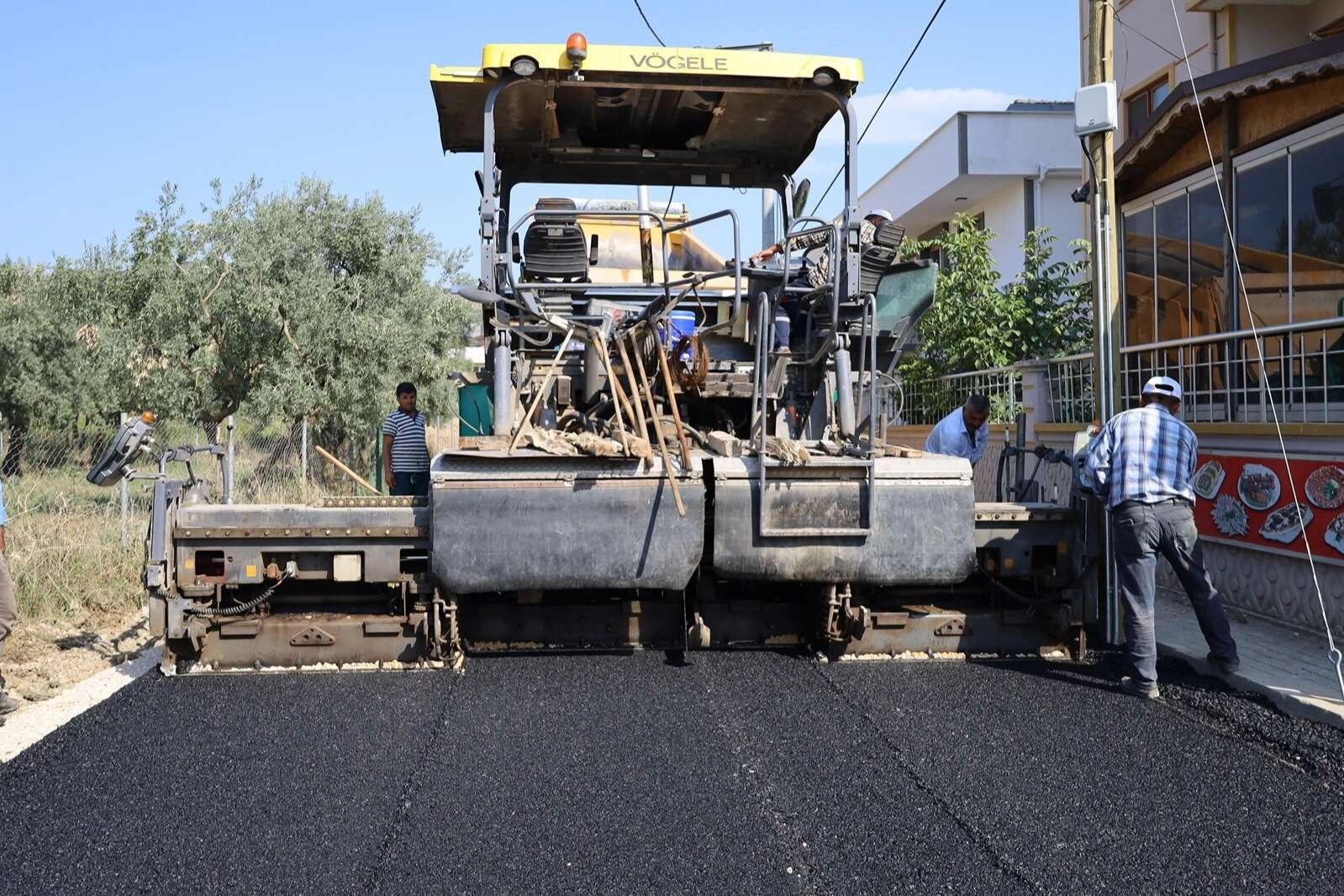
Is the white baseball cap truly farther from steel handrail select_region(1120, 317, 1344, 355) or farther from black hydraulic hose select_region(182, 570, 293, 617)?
black hydraulic hose select_region(182, 570, 293, 617)

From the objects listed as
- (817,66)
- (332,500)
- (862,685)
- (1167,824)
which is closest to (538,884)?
(1167,824)

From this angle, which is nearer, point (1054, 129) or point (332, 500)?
point (332, 500)

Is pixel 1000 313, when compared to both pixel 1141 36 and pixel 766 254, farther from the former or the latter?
pixel 766 254

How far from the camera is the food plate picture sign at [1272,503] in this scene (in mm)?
6617

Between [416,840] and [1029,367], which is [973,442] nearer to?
[1029,367]

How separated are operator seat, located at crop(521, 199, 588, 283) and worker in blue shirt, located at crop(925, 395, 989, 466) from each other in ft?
8.09

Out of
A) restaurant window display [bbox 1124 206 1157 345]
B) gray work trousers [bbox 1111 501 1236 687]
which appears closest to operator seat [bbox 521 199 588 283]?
gray work trousers [bbox 1111 501 1236 687]

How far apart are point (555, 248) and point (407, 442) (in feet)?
8.05

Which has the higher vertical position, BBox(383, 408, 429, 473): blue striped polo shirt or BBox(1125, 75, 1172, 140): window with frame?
BBox(1125, 75, 1172, 140): window with frame

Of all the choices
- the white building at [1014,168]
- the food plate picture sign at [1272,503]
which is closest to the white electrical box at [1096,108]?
the food plate picture sign at [1272,503]

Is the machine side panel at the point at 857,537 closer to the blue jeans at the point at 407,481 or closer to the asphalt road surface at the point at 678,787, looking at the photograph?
the asphalt road surface at the point at 678,787

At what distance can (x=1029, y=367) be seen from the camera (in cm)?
1094

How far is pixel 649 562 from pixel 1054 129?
53.6 feet

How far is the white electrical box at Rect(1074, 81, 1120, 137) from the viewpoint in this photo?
686cm
